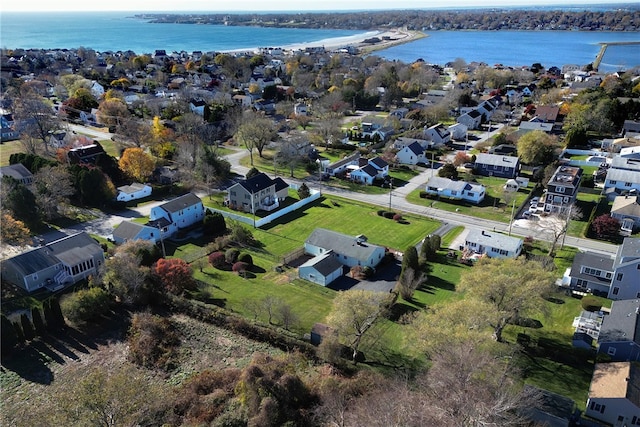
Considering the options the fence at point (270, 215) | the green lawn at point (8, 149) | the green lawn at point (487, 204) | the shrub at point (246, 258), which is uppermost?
the green lawn at point (8, 149)

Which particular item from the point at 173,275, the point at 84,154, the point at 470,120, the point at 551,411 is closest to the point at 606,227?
the point at 551,411

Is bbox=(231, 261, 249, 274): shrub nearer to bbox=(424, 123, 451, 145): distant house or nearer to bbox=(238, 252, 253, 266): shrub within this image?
bbox=(238, 252, 253, 266): shrub

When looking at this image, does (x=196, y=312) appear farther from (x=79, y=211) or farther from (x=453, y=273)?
(x=79, y=211)

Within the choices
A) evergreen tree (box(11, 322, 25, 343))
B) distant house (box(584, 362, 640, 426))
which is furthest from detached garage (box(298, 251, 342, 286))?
evergreen tree (box(11, 322, 25, 343))

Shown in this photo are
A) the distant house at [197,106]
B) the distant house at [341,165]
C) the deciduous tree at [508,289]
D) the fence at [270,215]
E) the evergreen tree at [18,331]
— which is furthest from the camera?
the distant house at [197,106]

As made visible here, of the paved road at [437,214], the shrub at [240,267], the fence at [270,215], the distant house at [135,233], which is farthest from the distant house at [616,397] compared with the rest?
the distant house at [135,233]

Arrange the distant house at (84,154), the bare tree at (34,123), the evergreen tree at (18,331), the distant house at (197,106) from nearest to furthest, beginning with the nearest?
the evergreen tree at (18,331), the distant house at (84,154), the bare tree at (34,123), the distant house at (197,106)

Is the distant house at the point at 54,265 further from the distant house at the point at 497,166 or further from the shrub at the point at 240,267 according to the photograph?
the distant house at the point at 497,166
